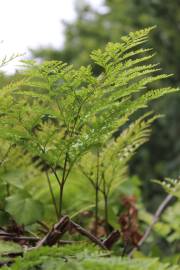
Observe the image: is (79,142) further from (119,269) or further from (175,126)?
(175,126)

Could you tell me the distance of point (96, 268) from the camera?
52cm

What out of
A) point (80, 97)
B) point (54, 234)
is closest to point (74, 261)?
point (54, 234)

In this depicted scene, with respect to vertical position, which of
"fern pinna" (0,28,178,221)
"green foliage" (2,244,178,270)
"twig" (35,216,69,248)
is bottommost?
"green foliage" (2,244,178,270)

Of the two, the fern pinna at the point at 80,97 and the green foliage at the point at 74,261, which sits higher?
the fern pinna at the point at 80,97

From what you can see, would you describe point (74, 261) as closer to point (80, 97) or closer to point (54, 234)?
point (54, 234)

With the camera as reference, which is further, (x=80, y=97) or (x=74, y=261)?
(x=80, y=97)

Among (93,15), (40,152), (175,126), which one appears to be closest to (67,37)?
(93,15)

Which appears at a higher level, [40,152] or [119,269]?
[40,152]

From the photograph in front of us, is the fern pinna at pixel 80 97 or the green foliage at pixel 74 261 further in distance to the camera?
the fern pinna at pixel 80 97

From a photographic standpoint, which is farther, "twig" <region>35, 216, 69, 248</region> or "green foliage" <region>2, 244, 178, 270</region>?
"twig" <region>35, 216, 69, 248</region>

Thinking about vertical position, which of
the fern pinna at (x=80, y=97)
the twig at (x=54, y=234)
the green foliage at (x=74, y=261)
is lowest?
the green foliage at (x=74, y=261)

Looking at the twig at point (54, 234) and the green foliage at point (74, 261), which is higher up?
the twig at point (54, 234)

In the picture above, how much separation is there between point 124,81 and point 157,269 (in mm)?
227

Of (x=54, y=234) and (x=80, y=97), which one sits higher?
(x=80, y=97)
